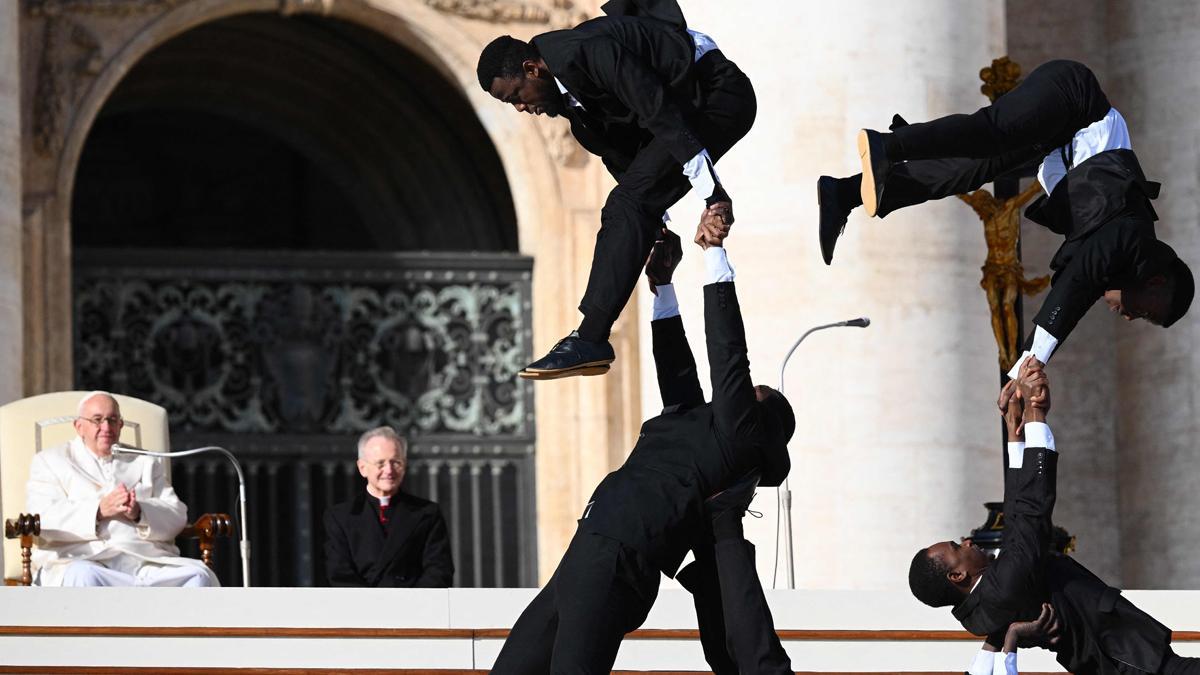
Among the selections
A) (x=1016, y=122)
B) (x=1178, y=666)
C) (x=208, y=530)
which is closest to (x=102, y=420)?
(x=208, y=530)

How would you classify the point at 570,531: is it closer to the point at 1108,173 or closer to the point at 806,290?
the point at 806,290

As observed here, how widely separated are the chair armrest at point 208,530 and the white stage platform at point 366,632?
1.57m

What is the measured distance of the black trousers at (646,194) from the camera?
7.36 meters

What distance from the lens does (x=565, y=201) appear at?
13828mm

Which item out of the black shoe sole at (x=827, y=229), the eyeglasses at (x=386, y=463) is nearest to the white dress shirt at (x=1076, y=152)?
the black shoe sole at (x=827, y=229)

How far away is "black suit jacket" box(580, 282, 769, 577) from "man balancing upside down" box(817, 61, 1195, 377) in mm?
1025

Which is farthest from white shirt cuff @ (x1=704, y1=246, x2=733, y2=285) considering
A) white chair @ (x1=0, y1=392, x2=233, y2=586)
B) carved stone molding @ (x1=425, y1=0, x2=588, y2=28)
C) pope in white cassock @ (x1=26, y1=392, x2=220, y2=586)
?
carved stone molding @ (x1=425, y1=0, x2=588, y2=28)

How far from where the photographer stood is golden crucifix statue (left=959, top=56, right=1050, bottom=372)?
419 inches

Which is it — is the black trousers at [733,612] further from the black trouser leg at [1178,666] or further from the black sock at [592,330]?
the black trouser leg at [1178,666]

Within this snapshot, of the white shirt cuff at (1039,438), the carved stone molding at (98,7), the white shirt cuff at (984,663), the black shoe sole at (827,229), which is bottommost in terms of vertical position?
the white shirt cuff at (984,663)

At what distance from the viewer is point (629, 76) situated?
23.2 feet

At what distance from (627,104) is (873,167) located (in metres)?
0.75

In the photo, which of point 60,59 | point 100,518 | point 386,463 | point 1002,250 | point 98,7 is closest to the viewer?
point 100,518

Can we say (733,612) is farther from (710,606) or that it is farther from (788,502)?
(788,502)
